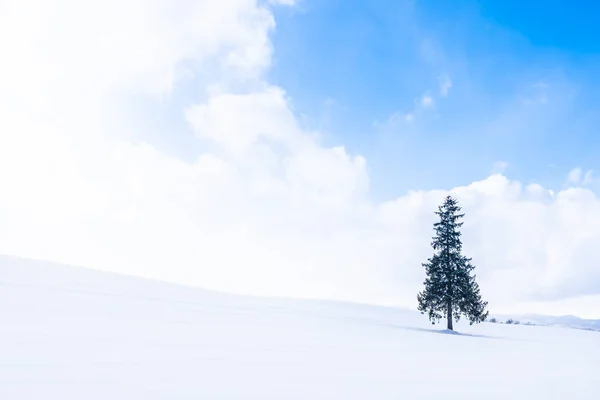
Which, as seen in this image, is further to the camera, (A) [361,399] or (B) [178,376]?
(B) [178,376]

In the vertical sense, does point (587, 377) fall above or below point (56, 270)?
below

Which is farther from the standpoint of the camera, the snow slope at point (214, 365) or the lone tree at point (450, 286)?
the lone tree at point (450, 286)

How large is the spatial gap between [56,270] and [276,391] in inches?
1094

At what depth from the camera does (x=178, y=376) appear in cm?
711

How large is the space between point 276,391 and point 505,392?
457 cm

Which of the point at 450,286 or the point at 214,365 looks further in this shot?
the point at 450,286

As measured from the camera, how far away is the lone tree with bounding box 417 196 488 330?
99.6 ft

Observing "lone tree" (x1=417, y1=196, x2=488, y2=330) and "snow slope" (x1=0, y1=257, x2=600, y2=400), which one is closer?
"snow slope" (x1=0, y1=257, x2=600, y2=400)

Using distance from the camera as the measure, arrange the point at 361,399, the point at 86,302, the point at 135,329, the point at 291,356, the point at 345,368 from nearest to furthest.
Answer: the point at 361,399 < the point at 345,368 < the point at 291,356 < the point at 135,329 < the point at 86,302

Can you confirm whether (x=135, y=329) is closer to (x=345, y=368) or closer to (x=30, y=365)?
(x=30, y=365)

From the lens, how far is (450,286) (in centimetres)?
3072

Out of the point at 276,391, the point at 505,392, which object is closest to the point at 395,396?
the point at 276,391

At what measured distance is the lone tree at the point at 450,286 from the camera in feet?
99.6

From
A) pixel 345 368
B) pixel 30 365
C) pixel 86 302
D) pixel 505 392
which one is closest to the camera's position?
pixel 30 365
